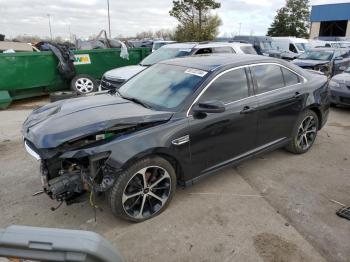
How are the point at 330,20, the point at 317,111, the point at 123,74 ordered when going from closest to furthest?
the point at 317,111
the point at 123,74
the point at 330,20

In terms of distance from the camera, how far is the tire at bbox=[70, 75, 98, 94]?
32.1 feet

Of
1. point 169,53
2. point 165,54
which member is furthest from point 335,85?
point 165,54

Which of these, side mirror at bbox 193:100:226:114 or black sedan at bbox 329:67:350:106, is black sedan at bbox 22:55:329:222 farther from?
black sedan at bbox 329:67:350:106

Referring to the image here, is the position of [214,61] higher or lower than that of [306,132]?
higher

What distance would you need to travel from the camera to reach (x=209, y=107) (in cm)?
343

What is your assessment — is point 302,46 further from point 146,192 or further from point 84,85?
point 146,192

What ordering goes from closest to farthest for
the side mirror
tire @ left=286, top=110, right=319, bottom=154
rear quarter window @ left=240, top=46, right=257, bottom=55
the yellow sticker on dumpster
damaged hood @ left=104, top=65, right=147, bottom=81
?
1. the side mirror
2. tire @ left=286, top=110, right=319, bottom=154
3. damaged hood @ left=104, top=65, right=147, bottom=81
4. rear quarter window @ left=240, top=46, right=257, bottom=55
5. the yellow sticker on dumpster

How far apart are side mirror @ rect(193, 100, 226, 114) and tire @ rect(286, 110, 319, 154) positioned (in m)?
1.96

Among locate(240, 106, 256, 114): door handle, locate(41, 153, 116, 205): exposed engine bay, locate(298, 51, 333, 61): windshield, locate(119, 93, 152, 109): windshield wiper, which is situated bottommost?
locate(41, 153, 116, 205): exposed engine bay

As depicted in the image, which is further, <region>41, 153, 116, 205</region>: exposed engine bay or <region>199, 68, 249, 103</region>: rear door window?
<region>199, 68, 249, 103</region>: rear door window

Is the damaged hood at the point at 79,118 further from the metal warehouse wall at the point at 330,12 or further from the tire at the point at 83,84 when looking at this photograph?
the metal warehouse wall at the point at 330,12

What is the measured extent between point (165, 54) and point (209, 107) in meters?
5.74

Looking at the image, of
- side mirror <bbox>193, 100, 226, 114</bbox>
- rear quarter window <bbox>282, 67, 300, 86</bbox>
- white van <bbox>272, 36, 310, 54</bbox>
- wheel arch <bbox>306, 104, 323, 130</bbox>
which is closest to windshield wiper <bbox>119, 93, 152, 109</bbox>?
side mirror <bbox>193, 100, 226, 114</bbox>

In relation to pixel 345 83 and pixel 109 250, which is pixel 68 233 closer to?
pixel 109 250
